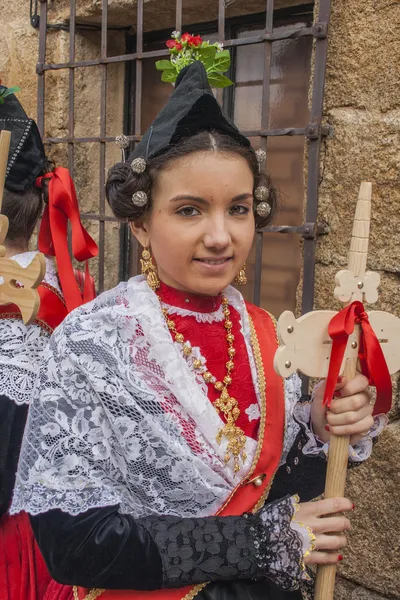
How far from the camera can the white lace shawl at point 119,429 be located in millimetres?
1203

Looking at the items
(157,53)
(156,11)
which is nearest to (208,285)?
(157,53)

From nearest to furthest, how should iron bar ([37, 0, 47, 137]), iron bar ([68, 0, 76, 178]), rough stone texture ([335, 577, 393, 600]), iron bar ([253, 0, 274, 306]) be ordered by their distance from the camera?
rough stone texture ([335, 577, 393, 600]), iron bar ([253, 0, 274, 306]), iron bar ([68, 0, 76, 178]), iron bar ([37, 0, 47, 137])

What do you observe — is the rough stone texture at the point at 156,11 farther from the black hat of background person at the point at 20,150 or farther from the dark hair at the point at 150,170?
the dark hair at the point at 150,170

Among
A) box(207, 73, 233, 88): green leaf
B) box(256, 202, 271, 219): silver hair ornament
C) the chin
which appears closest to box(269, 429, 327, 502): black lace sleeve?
the chin

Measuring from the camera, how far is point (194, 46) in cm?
145

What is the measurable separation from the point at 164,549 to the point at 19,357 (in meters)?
0.69

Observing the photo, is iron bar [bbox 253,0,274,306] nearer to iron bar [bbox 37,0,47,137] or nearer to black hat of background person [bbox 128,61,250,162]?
black hat of background person [bbox 128,61,250,162]

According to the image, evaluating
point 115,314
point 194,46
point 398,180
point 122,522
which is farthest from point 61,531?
point 398,180

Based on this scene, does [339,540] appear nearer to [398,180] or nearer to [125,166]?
[125,166]

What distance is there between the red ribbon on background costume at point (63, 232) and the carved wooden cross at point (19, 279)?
0.33m

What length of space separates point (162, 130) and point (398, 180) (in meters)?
0.85

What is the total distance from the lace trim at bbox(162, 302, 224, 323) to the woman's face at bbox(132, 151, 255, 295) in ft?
0.23

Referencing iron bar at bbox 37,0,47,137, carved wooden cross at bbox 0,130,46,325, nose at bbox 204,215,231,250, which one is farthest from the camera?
iron bar at bbox 37,0,47,137

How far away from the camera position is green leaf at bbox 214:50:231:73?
1.46m
